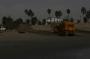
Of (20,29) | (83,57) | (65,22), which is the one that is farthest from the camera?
(20,29)

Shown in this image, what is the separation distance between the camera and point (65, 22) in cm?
4656

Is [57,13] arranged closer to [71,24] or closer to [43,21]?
[43,21]

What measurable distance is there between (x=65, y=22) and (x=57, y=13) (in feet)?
237

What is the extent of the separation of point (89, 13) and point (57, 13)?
1169 centimetres

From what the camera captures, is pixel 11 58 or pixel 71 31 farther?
pixel 71 31

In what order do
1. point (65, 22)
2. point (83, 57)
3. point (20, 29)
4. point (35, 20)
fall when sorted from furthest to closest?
point (35, 20), point (20, 29), point (65, 22), point (83, 57)

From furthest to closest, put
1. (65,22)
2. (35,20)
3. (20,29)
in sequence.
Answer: (35,20) → (20,29) → (65,22)

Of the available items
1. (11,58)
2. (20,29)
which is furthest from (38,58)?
(20,29)

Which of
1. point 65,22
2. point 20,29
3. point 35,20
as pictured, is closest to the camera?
point 65,22

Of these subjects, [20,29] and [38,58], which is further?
[20,29]

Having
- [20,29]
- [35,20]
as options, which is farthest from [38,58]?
[35,20]

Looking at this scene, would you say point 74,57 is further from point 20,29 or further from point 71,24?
point 20,29

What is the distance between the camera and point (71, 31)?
1852 inches

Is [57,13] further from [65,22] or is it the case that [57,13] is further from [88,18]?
[65,22]
